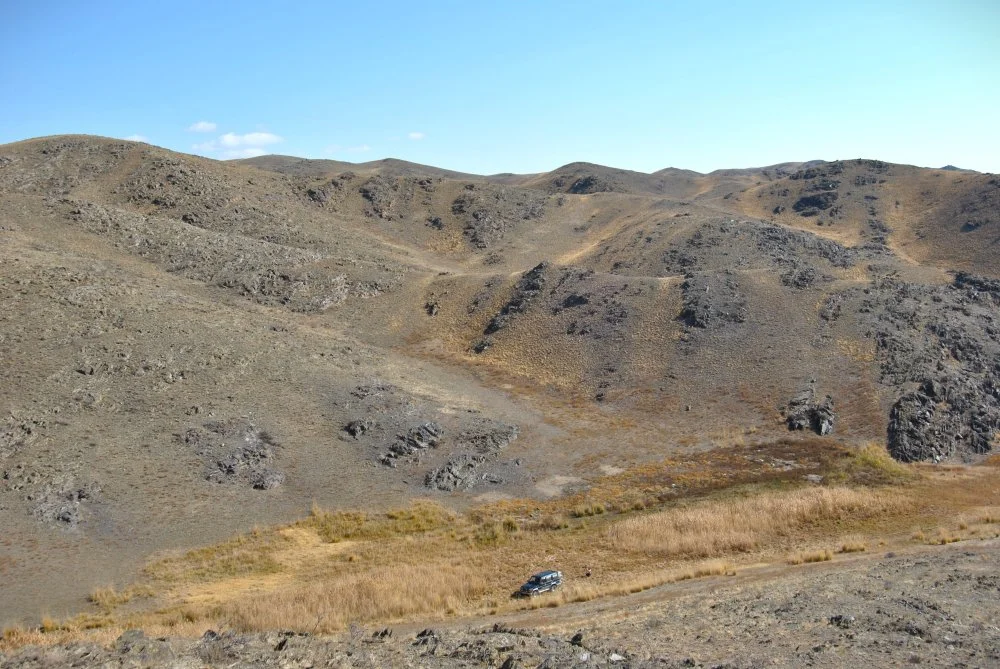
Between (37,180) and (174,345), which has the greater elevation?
(37,180)

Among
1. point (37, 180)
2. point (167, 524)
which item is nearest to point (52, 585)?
point (167, 524)

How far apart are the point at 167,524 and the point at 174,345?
17.4m

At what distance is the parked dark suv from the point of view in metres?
27.0

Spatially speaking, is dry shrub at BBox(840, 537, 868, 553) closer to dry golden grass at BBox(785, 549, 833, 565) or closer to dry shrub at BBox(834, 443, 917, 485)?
dry golden grass at BBox(785, 549, 833, 565)

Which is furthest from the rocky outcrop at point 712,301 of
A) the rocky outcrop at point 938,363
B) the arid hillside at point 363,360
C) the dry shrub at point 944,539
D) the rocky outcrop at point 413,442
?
the dry shrub at point 944,539

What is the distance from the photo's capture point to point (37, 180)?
8412 cm

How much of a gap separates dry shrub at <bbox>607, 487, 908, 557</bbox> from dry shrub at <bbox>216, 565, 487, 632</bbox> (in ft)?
29.6

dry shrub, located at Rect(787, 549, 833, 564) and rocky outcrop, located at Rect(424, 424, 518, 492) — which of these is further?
rocky outcrop, located at Rect(424, 424, 518, 492)

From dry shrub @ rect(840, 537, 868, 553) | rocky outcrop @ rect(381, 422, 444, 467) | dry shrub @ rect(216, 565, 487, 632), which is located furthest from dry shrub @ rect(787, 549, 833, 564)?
rocky outcrop @ rect(381, 422, 444, 467)

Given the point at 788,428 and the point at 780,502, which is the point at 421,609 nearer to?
the point at 780,502

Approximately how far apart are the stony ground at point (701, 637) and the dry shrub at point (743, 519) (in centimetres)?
620

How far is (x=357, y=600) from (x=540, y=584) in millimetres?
7203

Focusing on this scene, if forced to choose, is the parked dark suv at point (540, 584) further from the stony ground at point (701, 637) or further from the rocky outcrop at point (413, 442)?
the rocky outcrop at point (413, 442)

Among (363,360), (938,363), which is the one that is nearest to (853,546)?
(938,363)
